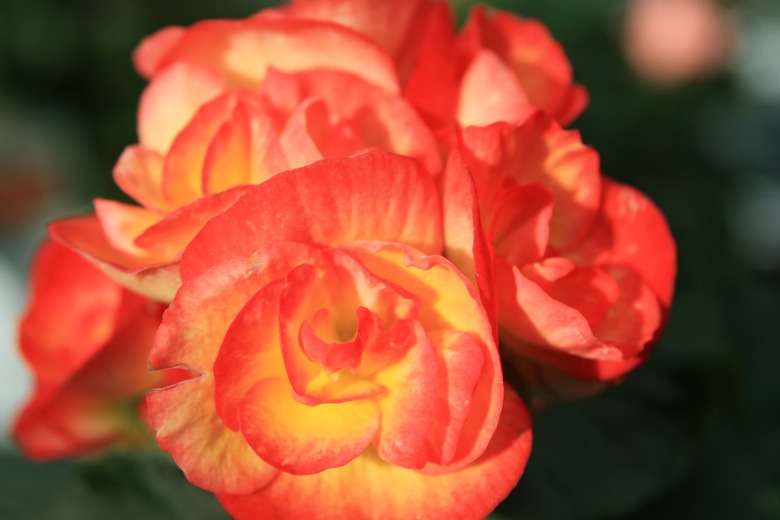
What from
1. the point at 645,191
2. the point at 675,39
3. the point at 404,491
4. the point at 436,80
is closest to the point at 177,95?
the point at 436,80

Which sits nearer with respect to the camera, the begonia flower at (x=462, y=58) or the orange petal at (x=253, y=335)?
the orange petal at (x=253, y=335)

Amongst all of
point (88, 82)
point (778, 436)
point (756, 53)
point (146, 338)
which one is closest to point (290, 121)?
point (146, 338)

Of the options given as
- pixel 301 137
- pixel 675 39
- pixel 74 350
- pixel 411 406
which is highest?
pixel 301 137

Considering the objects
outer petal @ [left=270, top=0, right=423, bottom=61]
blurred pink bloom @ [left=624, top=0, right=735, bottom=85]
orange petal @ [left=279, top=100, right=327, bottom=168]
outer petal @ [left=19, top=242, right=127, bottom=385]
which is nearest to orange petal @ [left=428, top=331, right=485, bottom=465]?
orange petal @ [left=279, top=100, right=327, bottom=168]

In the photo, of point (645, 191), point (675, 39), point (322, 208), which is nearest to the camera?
point (322, 208)

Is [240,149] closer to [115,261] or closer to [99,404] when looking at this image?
[115,261]

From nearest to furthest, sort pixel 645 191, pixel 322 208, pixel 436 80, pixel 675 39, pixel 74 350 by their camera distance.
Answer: pixel 322 208 → pixel 436 80 → pixel 74 350 → pixel 645 191 → pixel 675 39

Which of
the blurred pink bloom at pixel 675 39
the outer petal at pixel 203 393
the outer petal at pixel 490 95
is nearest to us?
the outer petal at pixel 203 393

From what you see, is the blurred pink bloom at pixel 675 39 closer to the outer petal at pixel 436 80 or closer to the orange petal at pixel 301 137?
the outer petal at pixel 436 80

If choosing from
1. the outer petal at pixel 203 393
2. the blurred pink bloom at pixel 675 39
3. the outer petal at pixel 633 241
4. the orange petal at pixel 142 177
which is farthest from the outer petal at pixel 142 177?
the blurred pink bloom at pixel 675 39
